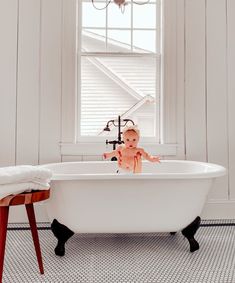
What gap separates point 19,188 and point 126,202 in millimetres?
685

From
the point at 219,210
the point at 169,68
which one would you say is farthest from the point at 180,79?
the point at 219,210

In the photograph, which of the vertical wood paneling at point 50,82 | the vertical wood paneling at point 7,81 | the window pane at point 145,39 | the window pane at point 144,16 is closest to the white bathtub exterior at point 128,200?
the vertical wood paneling at point 50,82

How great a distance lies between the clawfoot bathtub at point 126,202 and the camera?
1854 millimetres

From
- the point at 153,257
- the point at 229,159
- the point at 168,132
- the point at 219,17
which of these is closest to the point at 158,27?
the point at 219,17

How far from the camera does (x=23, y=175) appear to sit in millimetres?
1511

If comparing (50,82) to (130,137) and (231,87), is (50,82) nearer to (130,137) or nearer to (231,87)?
(130,137)

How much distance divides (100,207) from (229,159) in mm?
1590

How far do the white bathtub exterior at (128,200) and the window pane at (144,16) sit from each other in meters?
1.76

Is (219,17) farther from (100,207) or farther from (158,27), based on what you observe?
(100,207)

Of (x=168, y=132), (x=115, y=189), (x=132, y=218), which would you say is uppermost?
(x=168, y=132)

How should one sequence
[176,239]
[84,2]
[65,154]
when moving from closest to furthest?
1. [176,239]
2. [65,154]
3. [84,2]

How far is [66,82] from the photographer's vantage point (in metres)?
2.80

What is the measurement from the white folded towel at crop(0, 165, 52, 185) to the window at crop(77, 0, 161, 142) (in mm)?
1331

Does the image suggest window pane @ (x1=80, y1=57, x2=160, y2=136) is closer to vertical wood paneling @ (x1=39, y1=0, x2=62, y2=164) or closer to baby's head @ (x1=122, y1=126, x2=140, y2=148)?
vertical wood paneling @ (x1=39, y1=0, x2=62, y2=164)
